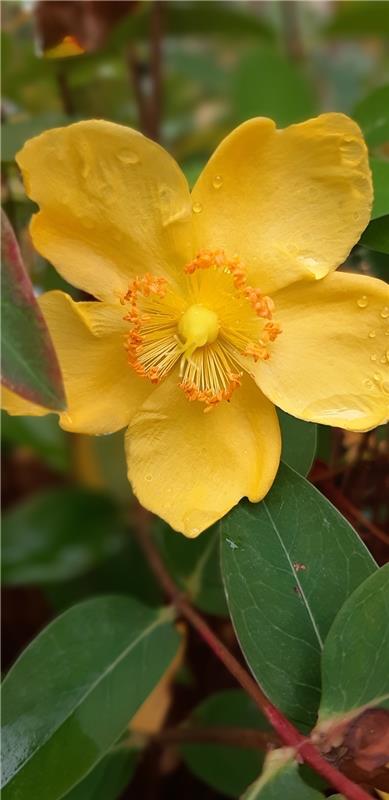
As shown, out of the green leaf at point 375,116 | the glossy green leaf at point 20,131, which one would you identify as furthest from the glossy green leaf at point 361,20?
the glossy green leaf at point 20,131

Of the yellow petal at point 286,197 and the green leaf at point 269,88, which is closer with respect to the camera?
the yellow petal at point 286,197

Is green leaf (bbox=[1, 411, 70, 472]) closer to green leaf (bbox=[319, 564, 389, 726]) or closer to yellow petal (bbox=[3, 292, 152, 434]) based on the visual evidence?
yellow petal (bbox=[3, 292, 152, 434])

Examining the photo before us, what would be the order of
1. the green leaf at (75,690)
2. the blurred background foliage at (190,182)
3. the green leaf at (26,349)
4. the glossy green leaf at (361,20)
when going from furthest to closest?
the glossy green leaf at (361,20)
the blurred background foliage at (190,182)
the green leaf at (75,690)
the green leaf at (26,349)

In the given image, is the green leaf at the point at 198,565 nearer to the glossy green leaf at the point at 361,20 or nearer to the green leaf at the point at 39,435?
the green leaf at the point at 39,435

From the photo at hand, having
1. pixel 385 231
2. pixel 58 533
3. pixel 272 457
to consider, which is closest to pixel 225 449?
pixel 272 457

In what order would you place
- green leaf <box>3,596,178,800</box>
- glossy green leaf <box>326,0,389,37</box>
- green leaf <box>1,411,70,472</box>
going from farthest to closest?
glossy green leaf <box>326,0,389,37</box> < green leaf <box>1,411,70,472</box> < green leaf <box>3,596,178,800</box>

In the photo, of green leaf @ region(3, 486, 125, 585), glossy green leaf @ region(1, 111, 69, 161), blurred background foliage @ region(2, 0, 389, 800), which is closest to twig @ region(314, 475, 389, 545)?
blurred background foliage @ region(2, 0, 389, 800)

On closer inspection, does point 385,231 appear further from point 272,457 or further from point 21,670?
point 21,670
